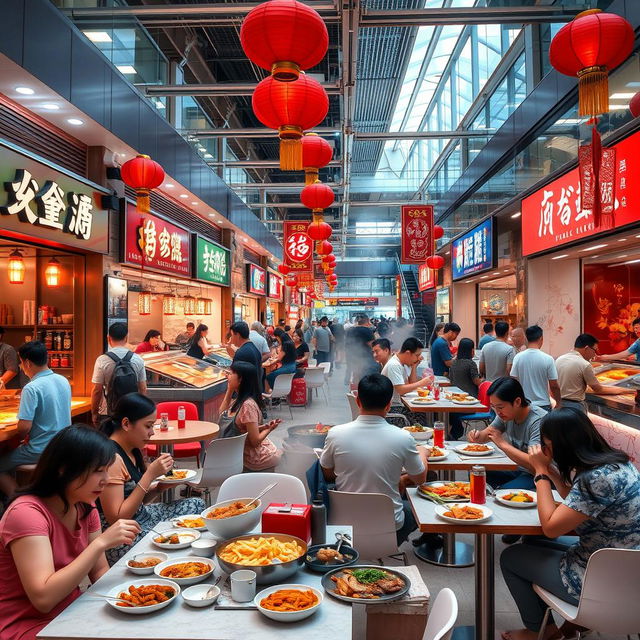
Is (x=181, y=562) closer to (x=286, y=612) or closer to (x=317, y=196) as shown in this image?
(x=286, y=612)

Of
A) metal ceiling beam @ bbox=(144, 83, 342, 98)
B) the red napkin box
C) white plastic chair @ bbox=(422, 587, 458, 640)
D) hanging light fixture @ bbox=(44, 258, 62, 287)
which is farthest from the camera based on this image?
metal ceiling beam @ bbox=(144, 83, 342, 98)

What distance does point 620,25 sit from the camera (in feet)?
14.0

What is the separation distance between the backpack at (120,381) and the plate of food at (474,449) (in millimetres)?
3550

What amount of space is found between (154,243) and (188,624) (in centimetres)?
784

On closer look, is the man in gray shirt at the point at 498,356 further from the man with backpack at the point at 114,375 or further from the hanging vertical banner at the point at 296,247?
the hanging vertical banner at the point at 296,247

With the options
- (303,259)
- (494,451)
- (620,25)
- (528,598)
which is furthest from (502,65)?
(528,598)

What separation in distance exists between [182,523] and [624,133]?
589 centimetres

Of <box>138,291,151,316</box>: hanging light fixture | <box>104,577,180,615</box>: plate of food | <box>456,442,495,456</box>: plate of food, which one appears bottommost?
<box>104,577,180,615</box>: plate of food

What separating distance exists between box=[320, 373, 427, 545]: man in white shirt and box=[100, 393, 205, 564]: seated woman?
1059 millimetres

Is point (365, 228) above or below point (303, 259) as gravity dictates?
above

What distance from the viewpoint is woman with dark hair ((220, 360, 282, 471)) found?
4.72 metres

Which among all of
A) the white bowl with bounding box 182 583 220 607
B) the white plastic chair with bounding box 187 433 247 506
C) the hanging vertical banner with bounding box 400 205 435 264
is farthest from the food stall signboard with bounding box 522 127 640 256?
the white bowl with bounding box 182 583 220 607

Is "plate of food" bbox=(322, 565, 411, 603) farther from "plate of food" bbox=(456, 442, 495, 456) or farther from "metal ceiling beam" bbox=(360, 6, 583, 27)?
"metal ceiling beam" bbox=(360, 6, 583, 27)

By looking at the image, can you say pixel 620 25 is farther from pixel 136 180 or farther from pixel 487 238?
pixel 487 238
